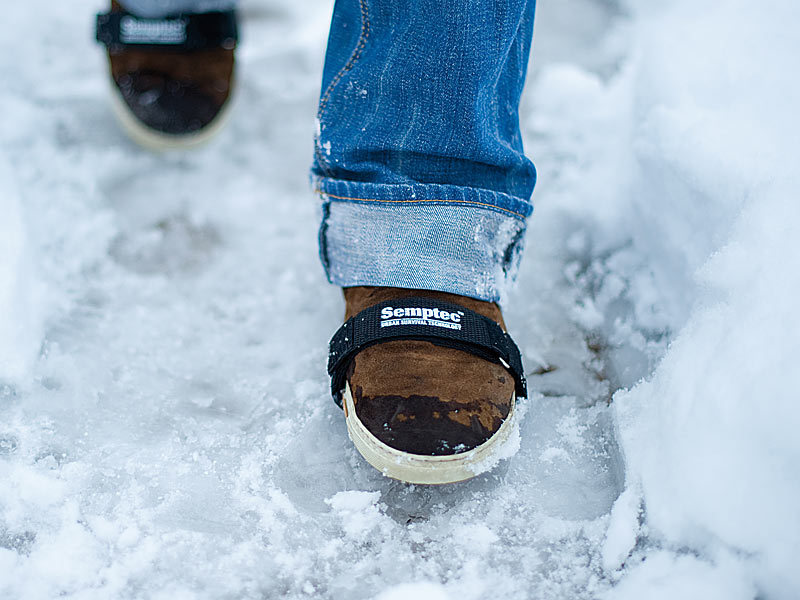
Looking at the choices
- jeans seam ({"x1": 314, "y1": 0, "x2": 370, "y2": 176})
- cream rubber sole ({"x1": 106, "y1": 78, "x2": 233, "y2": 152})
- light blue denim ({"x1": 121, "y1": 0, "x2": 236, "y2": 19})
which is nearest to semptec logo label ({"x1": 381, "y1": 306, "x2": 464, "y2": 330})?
jeans seam ({"x1": 314, "y1": 0, "x2": 370, "y2": 176})

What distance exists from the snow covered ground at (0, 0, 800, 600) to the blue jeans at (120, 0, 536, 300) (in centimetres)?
18

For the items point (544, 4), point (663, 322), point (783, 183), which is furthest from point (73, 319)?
point (544, 4)

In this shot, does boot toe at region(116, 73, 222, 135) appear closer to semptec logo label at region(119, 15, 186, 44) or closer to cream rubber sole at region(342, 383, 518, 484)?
semptec logo label at region(119, 15, 186, 44)

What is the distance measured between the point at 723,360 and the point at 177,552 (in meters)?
0.58

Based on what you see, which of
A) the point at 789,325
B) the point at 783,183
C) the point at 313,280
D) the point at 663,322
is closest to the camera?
the point at 789,325

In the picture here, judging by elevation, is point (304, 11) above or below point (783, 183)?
below

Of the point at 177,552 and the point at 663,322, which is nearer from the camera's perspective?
the point at 177,552

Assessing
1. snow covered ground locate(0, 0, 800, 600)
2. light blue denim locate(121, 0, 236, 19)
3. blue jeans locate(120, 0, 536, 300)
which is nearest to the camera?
snow covered ground locate(0, 0, 800, 600)

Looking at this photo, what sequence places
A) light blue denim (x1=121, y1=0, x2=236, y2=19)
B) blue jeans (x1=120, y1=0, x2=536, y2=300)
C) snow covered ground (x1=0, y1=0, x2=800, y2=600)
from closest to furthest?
snow covered ground (x1=0, y1=0, x2=800, y2=600) < blue jeans (x1=120, y1=0, x2=536, y2=300) < light blue denim (x1=121, y1=0, x2=236, y2=19)

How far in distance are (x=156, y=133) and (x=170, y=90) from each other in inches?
3.6

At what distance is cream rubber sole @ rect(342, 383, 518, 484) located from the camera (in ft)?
2.24

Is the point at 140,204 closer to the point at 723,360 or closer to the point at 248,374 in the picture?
the point at 248,374

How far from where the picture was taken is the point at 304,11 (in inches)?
66.5

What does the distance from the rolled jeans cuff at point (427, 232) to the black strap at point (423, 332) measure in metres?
0.04
